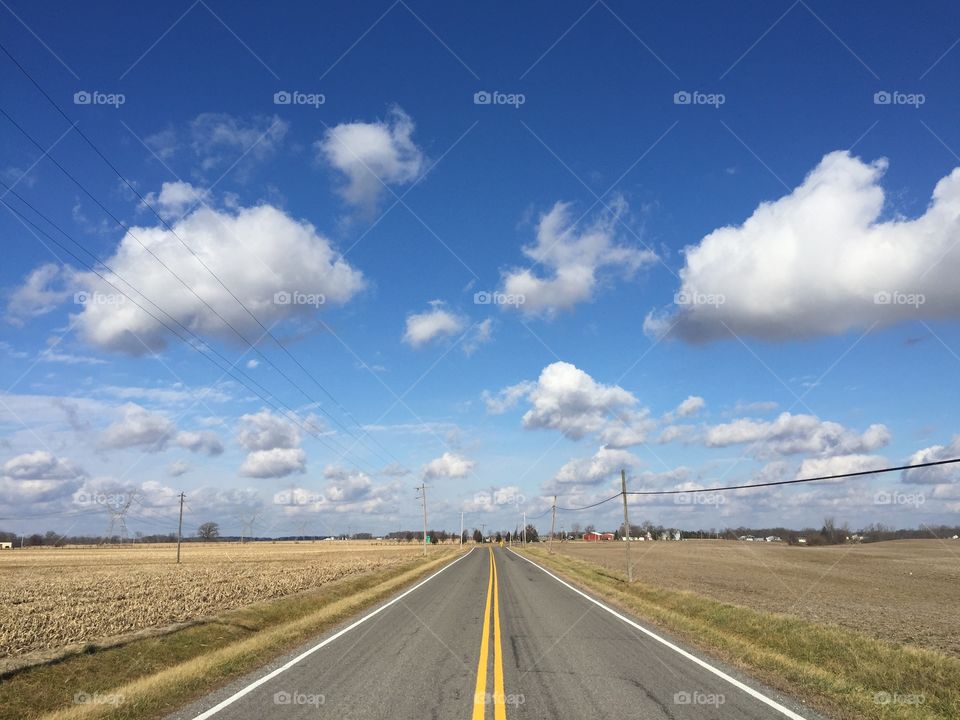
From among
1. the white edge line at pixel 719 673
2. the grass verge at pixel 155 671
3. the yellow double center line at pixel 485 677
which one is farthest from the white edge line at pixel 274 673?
the white edge line at pixel 719 673

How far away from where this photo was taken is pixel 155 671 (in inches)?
420

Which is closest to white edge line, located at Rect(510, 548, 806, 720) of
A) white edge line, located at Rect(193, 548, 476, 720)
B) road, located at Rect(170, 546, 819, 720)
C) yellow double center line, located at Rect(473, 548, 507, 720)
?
road, located at Rect(170, 546, 819, 720)

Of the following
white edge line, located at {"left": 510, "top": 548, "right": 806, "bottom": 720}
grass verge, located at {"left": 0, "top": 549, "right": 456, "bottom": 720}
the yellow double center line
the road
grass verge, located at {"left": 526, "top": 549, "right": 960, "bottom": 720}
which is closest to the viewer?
the yellow double center line

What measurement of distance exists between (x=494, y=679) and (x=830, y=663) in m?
6.21

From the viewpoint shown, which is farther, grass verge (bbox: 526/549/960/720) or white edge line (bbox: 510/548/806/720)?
grass verge (bbox: 526/549/960/720)

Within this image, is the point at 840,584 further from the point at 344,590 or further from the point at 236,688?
the point at 236,688

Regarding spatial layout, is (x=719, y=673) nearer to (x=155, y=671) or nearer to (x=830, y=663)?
(x=830, y=663)

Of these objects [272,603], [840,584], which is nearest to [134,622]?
[272,603]

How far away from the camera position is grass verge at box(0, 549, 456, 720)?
8133mm

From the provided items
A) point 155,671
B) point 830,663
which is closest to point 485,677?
point 155,671

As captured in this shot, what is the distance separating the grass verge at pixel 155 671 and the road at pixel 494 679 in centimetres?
64

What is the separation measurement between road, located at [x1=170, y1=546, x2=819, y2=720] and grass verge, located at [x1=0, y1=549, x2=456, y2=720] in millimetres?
640

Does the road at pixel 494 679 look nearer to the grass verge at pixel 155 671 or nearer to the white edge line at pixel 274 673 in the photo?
the white edge line at pixel 274 673

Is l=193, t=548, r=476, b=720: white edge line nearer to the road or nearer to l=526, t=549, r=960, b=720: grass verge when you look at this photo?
the road
